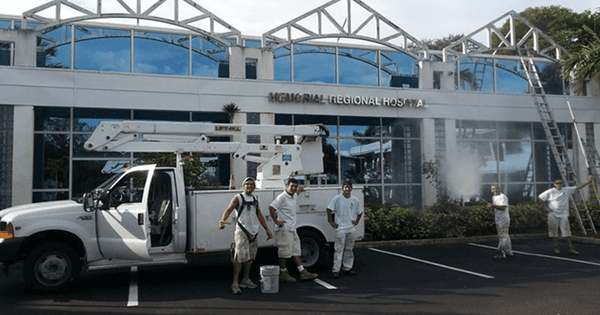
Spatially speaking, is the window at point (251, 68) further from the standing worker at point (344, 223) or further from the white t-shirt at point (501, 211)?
the standing worker at point (344, 223)

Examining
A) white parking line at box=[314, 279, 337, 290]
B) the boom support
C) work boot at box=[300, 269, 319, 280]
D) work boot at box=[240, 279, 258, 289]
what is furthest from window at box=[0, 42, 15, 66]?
white parking line at box=[314, 279, 337, 290]

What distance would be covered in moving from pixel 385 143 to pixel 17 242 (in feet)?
50.4

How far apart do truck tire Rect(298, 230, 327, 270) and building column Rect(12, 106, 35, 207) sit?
33.8 feet

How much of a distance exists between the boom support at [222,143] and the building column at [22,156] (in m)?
7.64

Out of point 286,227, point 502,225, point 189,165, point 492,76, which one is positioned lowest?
point 502,225

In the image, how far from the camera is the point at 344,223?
30.4 ft

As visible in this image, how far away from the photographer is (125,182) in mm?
8797

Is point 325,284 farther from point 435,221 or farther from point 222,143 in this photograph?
point 435,221

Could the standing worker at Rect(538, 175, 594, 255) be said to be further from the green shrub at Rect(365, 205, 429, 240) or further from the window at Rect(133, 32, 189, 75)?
the window at Rect(133, 32, 189, 75)

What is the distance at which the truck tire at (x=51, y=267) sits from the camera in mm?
7910

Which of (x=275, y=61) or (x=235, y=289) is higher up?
(x=275, y=61)

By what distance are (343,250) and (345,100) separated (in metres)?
11.0

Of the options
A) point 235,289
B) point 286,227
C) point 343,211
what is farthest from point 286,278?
point 343,211

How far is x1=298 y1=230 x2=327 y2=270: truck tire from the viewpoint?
958 cm
